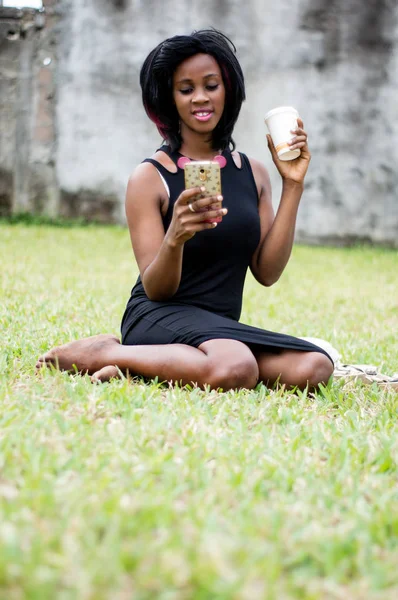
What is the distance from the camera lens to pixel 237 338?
306cm

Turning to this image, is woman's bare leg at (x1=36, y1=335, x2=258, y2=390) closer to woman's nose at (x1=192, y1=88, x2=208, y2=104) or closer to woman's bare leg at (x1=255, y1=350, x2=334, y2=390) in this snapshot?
woman's bare leg at (x1=255, y1=350, x2=334, y2=390)

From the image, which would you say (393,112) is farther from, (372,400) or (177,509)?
(177,509)

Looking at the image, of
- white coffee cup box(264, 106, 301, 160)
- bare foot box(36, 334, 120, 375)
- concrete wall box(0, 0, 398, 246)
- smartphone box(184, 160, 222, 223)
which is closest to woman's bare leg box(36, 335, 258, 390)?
bare foot box(36, 334, 120, 375)

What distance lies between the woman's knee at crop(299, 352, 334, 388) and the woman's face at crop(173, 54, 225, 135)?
1006 millimetres

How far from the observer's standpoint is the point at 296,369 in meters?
3.07

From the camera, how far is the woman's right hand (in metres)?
2.65

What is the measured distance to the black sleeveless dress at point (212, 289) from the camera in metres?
3.12

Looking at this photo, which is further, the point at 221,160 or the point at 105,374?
the point at 221,160

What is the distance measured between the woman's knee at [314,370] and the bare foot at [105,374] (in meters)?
0.69

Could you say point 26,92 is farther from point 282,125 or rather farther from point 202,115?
point 282,125

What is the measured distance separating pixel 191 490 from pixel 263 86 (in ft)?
27.6

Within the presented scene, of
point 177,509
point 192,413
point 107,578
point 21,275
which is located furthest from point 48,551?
point 21,275

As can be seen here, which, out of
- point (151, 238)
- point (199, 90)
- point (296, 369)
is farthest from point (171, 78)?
point (296, 369)

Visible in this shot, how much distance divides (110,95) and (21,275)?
4.18m
